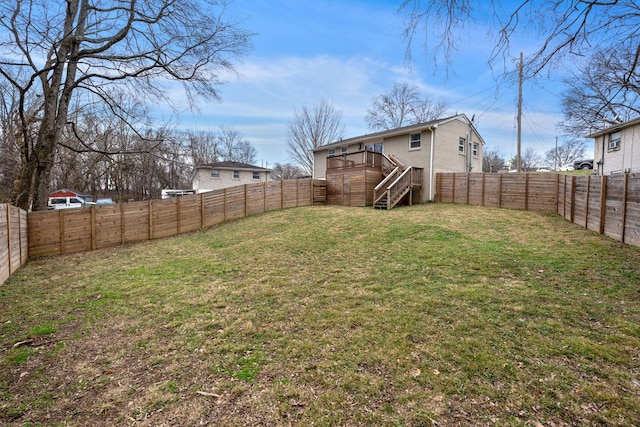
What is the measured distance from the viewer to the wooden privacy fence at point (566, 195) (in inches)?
269

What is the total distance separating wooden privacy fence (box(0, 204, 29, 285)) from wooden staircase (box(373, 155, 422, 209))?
43.8 feet

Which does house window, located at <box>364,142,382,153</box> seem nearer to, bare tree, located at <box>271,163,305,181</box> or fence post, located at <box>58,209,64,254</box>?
fence post, located at <box>58,209,64,254</box>

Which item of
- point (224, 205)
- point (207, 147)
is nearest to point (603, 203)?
point (224, 205)

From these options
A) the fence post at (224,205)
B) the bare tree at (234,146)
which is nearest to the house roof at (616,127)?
the fence post at (224,205)

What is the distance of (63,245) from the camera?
29.7 feet

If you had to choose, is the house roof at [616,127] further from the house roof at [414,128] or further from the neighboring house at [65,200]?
the neighboring house at [65,200]

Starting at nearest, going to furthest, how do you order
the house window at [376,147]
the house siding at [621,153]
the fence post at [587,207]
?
the fence post at [587,207], the house siding at [621,153], the house window at [376,147]

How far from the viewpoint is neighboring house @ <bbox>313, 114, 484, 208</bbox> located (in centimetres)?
1623

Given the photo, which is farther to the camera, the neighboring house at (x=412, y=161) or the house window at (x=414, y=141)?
the house window at (x=414, y=141)

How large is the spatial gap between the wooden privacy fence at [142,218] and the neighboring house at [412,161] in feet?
12.2

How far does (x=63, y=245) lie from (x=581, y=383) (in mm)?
12571

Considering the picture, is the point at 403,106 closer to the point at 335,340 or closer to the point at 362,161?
the point at 362,161

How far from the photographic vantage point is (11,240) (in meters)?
6.71

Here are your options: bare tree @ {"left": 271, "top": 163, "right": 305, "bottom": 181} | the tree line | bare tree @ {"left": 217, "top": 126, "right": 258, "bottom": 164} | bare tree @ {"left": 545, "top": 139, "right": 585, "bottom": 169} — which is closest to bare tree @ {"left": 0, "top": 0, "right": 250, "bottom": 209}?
the tree line
